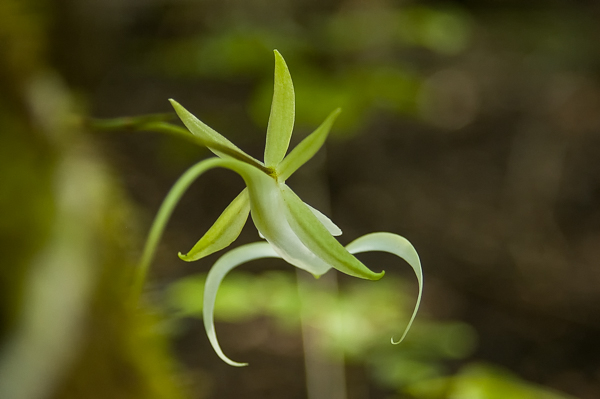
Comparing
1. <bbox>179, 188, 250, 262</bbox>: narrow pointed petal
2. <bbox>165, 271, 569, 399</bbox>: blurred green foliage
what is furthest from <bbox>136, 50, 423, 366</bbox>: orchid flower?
<bbox>165, 271, 569, 399</bbox>: blurred green foliage

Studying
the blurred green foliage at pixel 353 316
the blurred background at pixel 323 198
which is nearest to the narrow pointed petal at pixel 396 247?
the blurred background at pixel 323 198

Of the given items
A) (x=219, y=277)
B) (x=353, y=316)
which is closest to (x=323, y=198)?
(x=353, y=316)

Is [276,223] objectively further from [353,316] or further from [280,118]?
[353,316]

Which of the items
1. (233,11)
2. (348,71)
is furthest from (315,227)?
(233,11)

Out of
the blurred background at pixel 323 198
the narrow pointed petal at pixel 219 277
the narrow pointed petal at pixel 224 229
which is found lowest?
the blurred background at pixel 323 198

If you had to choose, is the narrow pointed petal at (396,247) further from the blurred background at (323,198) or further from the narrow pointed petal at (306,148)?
the blurred background at (323,198)

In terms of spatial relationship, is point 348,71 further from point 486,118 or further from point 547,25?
point 547,25
